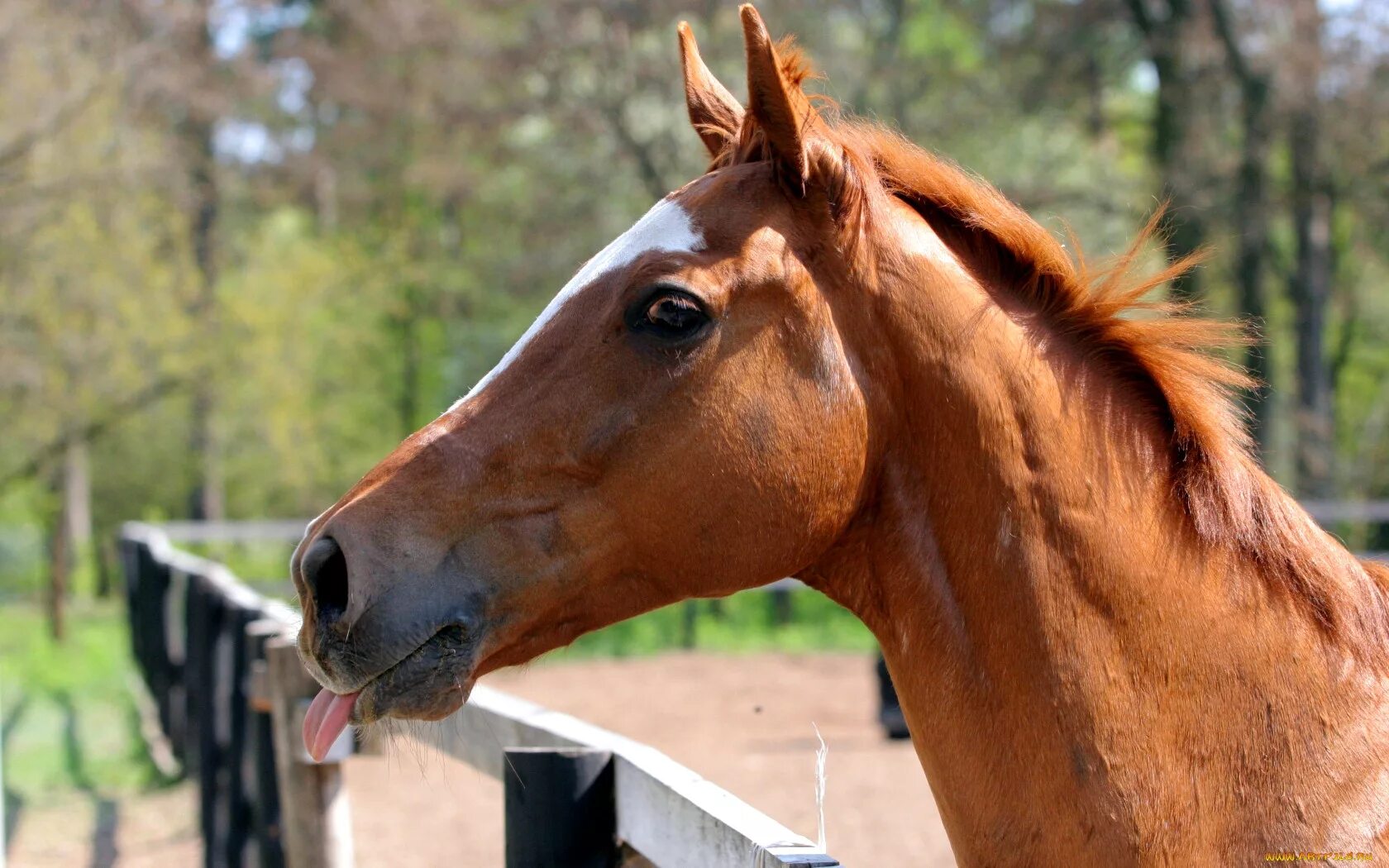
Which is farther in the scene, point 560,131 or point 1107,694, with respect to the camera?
point 560,131

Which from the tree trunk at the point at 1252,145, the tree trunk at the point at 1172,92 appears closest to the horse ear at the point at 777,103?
the tree trunk at the point at 1252,145

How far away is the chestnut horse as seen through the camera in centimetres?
187

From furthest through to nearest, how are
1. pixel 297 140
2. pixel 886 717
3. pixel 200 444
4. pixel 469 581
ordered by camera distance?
pixel 297 140
pixel 200 444
pixel 886 717
pixel 469 581

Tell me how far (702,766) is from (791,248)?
6.59 metres

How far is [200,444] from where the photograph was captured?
19.2 meters

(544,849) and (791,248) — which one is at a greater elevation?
(791,248)

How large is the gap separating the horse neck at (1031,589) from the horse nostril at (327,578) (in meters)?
0.82

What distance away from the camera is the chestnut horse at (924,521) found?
1.87 meters

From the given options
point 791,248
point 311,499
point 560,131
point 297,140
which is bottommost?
point 791,248

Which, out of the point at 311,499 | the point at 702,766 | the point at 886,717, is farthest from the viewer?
the point at 311,499

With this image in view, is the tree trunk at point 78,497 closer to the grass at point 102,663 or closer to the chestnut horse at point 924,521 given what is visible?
the grass at point 102,663

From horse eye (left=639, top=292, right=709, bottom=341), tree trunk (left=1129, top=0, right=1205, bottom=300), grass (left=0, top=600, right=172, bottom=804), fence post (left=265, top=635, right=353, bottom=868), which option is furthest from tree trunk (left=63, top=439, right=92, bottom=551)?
horse eye (left=639, top=292, right=709, bottom=341)

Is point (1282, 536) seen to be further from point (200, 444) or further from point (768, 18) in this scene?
point (200, 444)

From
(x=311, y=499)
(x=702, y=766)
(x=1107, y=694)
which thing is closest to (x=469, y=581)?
(x=1107, y=694)
